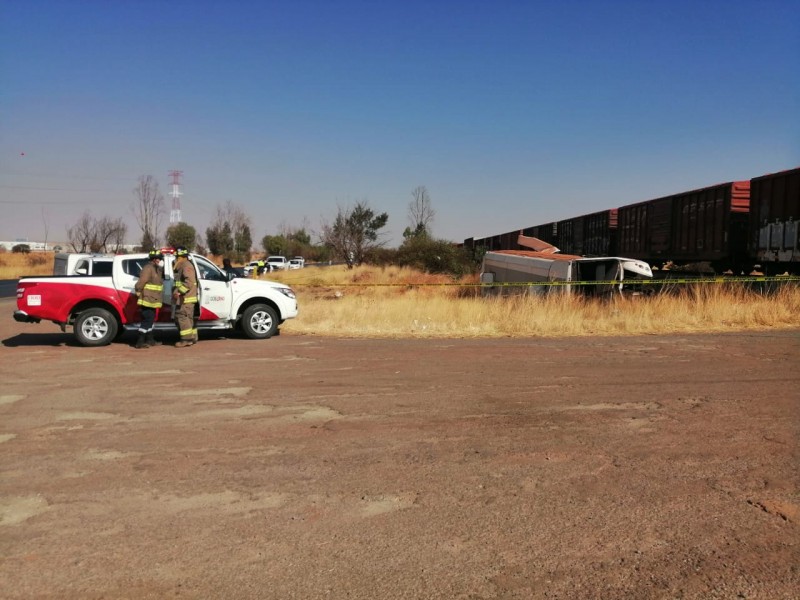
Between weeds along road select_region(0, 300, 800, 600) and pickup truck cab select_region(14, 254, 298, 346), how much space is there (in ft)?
9.85

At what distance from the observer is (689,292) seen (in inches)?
614

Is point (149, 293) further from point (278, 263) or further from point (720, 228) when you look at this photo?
point (278, 263)

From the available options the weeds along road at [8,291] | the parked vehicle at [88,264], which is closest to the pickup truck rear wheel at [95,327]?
the parked vehicle at [88,264]

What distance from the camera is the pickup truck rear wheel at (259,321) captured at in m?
12.1

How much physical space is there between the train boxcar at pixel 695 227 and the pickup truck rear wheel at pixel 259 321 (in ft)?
54.8

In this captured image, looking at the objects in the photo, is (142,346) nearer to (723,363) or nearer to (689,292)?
(723,363)

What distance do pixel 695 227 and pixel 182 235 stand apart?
56570mm

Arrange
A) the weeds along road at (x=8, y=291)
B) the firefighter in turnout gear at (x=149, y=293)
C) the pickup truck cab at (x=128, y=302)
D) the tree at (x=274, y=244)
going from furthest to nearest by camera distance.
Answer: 1. the tree at (x=274, y=244)
2. the weeds along road at (x=8, y=291)
3. the pickup truck cab at (x=128, y=302)
4. the firefighter in turnout gear at (x=149, y=293)

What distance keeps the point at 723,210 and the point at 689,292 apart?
7.95m

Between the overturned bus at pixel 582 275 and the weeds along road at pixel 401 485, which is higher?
the overturned bus at pixel 582 275

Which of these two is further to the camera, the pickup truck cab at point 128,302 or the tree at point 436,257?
the tree at point 436,257

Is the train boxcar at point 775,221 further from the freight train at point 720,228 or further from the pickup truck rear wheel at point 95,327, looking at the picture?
the pickup truck rear wheel at point 95,327

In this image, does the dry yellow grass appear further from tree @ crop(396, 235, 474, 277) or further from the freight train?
tree @ crop(396, 235, 474, 277)

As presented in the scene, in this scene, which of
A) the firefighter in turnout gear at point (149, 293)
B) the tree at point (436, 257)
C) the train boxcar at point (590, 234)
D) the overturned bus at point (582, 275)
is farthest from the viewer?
the tree at point (436, 257)
